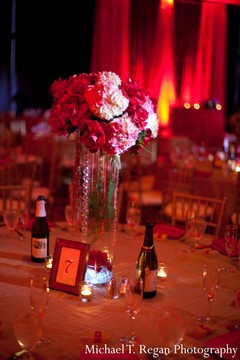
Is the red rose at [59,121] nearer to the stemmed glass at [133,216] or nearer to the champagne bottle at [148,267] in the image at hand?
the champagne bottle at [148,267]

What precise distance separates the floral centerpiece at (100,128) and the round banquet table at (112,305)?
29 centimetres

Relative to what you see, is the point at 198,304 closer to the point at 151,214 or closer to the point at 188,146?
the point at 151,214

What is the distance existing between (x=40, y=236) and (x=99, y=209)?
0.38 m

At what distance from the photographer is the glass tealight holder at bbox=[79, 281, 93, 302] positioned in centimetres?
208

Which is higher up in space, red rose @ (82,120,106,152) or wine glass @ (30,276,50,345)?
red rose @ (82,120,106,152)

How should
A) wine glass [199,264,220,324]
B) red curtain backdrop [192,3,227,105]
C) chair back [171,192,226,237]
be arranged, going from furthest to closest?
red curtain backdrop [192,3,227,105], chair back [171,192,226,237], wine glass [199,264,220,324]

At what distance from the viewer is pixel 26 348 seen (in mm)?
1500

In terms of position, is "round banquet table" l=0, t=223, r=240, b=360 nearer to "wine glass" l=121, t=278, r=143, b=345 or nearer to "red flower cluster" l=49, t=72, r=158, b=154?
"wine glass" l=121, t=278, r=143, b=345

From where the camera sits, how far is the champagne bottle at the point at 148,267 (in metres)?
2.10

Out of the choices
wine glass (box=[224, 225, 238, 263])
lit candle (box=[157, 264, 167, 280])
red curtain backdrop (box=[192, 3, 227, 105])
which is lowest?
lit candle (box=[157, 264, 167, 280])

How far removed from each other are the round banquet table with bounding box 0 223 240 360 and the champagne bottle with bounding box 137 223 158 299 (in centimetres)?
4

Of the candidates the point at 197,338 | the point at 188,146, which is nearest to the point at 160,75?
the point at 188,146

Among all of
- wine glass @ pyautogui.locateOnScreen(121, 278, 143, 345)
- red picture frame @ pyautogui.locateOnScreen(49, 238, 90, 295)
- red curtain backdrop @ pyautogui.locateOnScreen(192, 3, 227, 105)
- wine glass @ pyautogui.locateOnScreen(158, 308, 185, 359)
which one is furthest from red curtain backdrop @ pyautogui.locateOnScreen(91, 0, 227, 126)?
wine glass @ pyautogui.locateOnScreen(158, 308, 185, 359)

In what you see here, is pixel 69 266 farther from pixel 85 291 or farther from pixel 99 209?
pixel 99 209
